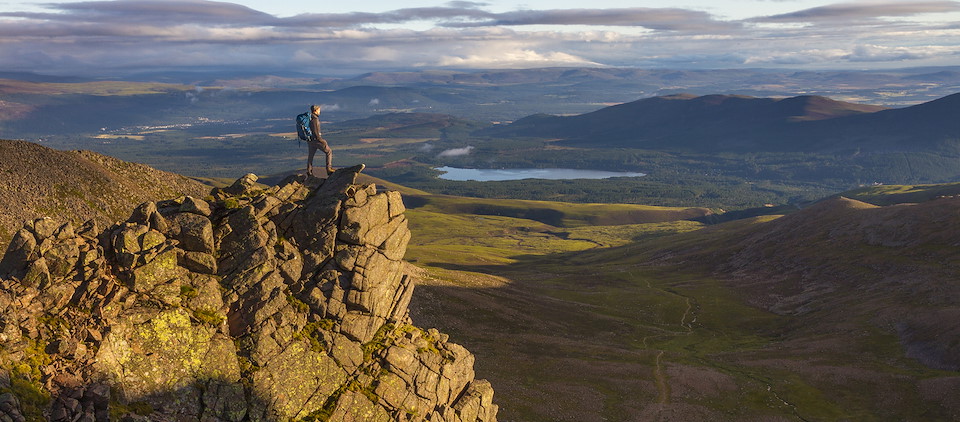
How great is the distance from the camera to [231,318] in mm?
46500

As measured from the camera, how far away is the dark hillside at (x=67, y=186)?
407 feet

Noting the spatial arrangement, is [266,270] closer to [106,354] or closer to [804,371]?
[106,354]

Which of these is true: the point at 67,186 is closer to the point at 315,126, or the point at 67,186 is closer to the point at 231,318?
the point at 315,126

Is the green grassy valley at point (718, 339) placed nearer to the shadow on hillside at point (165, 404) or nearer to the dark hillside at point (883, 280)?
the dark hillside at point (883, 280)

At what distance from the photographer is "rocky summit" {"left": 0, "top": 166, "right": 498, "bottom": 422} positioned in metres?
39.2

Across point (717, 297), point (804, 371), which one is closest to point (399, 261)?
point (804, 371)

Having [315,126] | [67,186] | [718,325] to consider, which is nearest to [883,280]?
[718,325]

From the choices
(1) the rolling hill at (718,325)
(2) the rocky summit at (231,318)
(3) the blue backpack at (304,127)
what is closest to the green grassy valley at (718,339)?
(1) the rolling hill at (718,325)

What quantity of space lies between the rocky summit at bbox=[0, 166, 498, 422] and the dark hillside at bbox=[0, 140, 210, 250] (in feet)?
285

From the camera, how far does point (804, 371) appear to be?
10888cm

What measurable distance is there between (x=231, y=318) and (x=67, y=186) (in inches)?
4227

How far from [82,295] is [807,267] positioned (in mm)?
176855

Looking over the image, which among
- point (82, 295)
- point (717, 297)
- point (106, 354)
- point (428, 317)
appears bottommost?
point (717, 297)

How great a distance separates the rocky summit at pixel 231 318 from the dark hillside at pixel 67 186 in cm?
8679
